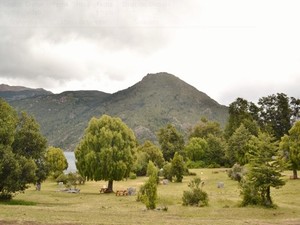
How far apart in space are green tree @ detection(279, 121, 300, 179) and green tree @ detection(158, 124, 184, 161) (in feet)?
147

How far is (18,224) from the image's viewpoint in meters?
22.4

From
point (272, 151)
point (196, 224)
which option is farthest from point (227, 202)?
point (196, 224)

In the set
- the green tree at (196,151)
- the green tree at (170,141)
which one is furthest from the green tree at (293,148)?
the green tree at (170,141)

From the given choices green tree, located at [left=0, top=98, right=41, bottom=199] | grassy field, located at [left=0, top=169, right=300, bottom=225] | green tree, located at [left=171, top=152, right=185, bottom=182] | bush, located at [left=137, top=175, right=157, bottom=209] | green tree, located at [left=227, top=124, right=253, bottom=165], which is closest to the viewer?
grassy field, located at [left=0, top=169, right=300, bottom=225]

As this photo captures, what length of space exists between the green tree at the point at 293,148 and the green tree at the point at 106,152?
24250 millimetres

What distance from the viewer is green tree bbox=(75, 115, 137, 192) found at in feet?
169

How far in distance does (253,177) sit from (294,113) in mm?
79963

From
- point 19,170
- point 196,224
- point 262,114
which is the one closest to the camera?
point 196,224

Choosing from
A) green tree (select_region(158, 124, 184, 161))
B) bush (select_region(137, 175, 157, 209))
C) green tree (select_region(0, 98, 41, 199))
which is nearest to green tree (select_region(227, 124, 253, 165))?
green tree (select_region(158, 124, 184, 161))

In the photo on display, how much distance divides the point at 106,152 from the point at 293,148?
28.6m

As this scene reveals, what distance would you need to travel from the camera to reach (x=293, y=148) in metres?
57.7

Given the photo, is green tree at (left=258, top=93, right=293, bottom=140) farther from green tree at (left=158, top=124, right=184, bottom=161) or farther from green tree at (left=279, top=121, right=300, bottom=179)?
green tree at (left=279, top=121, right=300, bottom=179)

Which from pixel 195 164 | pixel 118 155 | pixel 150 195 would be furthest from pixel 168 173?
pixel 150 195

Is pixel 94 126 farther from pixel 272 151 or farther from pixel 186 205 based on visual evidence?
pixel 272 151
